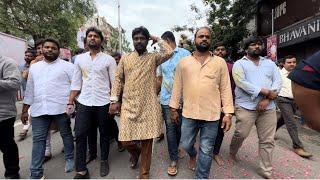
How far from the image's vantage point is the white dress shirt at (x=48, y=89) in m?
4.63

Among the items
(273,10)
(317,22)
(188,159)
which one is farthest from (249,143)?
(273,10)

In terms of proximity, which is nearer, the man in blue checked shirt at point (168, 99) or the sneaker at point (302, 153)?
the man in blue checked shirt at point (168, 99)

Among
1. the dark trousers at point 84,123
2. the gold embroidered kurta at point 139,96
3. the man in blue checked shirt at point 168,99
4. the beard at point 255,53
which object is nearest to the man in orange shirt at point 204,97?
the gold embroidered kurta at point 139,96

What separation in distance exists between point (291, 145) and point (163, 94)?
8.99 feet

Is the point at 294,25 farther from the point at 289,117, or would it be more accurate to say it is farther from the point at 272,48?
the point at 289,117

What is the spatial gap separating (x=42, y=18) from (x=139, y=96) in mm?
19328

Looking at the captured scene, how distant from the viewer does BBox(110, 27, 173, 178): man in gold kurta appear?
4.43 meters

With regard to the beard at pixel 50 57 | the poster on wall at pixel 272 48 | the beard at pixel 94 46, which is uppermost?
the poster on wall at pixel 272 48

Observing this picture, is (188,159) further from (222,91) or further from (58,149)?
(58,149)

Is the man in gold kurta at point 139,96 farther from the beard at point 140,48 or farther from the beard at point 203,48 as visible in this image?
the beard at point 203,48

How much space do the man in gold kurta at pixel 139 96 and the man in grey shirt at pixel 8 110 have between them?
46.7 inches

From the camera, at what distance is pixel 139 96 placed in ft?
14.6

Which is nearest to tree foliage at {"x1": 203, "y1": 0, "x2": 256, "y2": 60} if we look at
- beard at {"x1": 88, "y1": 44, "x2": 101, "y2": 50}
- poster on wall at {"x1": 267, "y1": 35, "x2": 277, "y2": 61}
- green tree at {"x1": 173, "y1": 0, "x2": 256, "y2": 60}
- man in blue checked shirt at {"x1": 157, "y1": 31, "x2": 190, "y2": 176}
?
green tree at {"x1": 173, "y1": 0, "x2": 256, "y2": 60}

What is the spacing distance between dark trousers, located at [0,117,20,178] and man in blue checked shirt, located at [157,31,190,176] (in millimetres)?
1946
